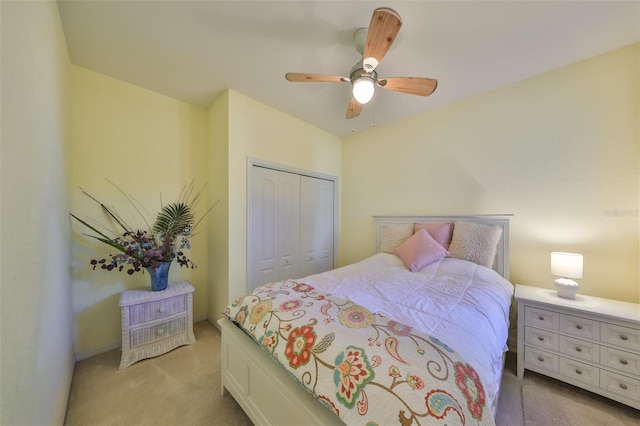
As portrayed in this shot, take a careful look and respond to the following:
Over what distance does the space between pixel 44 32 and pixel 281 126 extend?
1.95 meters

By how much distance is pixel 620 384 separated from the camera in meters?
1.49

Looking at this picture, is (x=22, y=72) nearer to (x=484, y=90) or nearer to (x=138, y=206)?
(x=138, y=206)

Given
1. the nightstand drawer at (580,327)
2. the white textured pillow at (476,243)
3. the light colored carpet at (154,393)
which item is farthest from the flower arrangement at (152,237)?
the nightstand drawer at (580,327)

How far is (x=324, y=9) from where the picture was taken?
146cm

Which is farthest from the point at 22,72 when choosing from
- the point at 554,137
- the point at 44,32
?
the point at 554,137

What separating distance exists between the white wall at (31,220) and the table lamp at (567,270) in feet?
10.0

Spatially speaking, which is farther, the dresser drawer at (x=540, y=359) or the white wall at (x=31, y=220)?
the dresser drawer at (x=540, y=359)

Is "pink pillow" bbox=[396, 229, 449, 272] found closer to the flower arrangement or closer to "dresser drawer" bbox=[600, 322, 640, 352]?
"dresser drawer" bbox=[600, 322, 640, 352]

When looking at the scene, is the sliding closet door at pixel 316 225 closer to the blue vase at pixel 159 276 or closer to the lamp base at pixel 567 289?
the blue vase at pixel 159 276

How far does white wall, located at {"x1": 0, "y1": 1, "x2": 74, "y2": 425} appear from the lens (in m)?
0.71

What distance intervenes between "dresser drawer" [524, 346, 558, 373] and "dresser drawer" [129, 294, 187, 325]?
121 inches

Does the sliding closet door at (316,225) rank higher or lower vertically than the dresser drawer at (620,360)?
higher

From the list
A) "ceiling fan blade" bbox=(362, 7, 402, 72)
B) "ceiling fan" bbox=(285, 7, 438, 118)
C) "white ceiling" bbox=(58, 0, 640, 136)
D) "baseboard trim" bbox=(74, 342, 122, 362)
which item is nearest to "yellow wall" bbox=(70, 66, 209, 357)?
"baseboard trim" bbox=(74, 342, 122, 362)

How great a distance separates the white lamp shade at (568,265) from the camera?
172 centimetres
